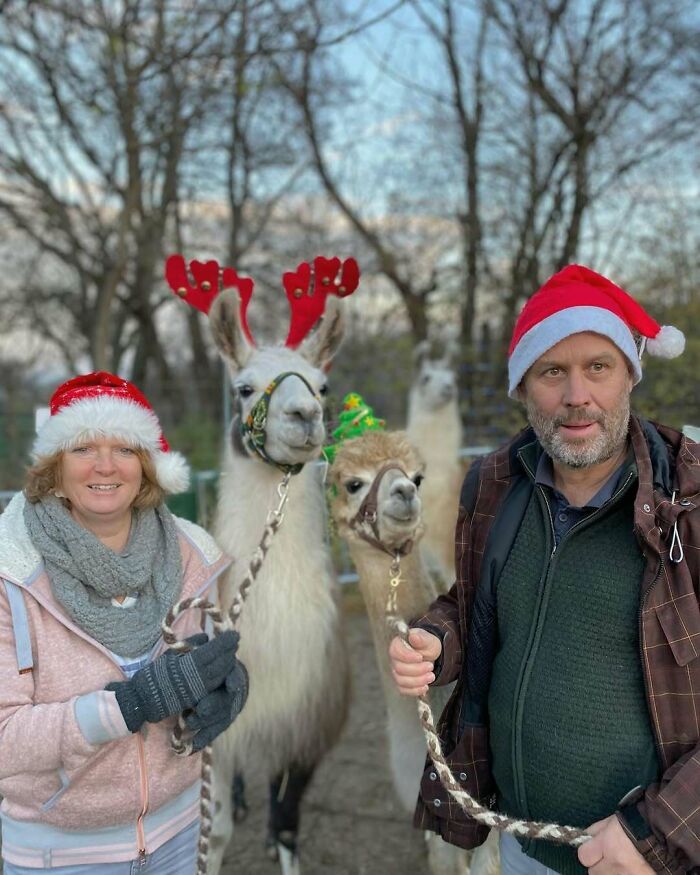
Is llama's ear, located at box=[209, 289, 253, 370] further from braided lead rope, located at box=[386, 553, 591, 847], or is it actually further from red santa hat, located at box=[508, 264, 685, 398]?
braided lead rope, located at box=[386, 553, 591, 847]

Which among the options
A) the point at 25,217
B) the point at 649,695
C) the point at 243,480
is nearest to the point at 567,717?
the point at 649,695

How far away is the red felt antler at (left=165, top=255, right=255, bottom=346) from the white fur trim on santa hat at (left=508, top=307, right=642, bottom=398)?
4.28 feet

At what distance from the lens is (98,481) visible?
5.56ft

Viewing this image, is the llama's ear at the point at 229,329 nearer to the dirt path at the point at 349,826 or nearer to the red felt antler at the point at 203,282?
the red felt antler at the point at 203,282

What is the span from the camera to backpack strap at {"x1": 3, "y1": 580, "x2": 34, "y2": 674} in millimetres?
1539

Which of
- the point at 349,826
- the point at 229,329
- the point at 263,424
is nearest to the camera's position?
the point at 263,424

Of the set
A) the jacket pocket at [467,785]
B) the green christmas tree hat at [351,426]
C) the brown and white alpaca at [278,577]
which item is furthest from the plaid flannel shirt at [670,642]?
the green christmas tree hat at [351,426]

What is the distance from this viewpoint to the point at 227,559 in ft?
6.56

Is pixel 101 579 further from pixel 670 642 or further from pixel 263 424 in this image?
pixel 670 642

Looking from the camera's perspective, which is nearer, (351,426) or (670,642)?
(670,642)

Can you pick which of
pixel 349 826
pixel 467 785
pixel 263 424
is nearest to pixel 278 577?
pixel 263 424

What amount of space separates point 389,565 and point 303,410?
0.56m

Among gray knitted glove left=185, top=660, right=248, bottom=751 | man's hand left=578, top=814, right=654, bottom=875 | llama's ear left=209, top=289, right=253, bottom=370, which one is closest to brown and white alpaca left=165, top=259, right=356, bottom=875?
llama's ear left=209, top=289, right=253, bottom=370

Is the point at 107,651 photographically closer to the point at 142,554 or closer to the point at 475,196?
the point at 142,554
